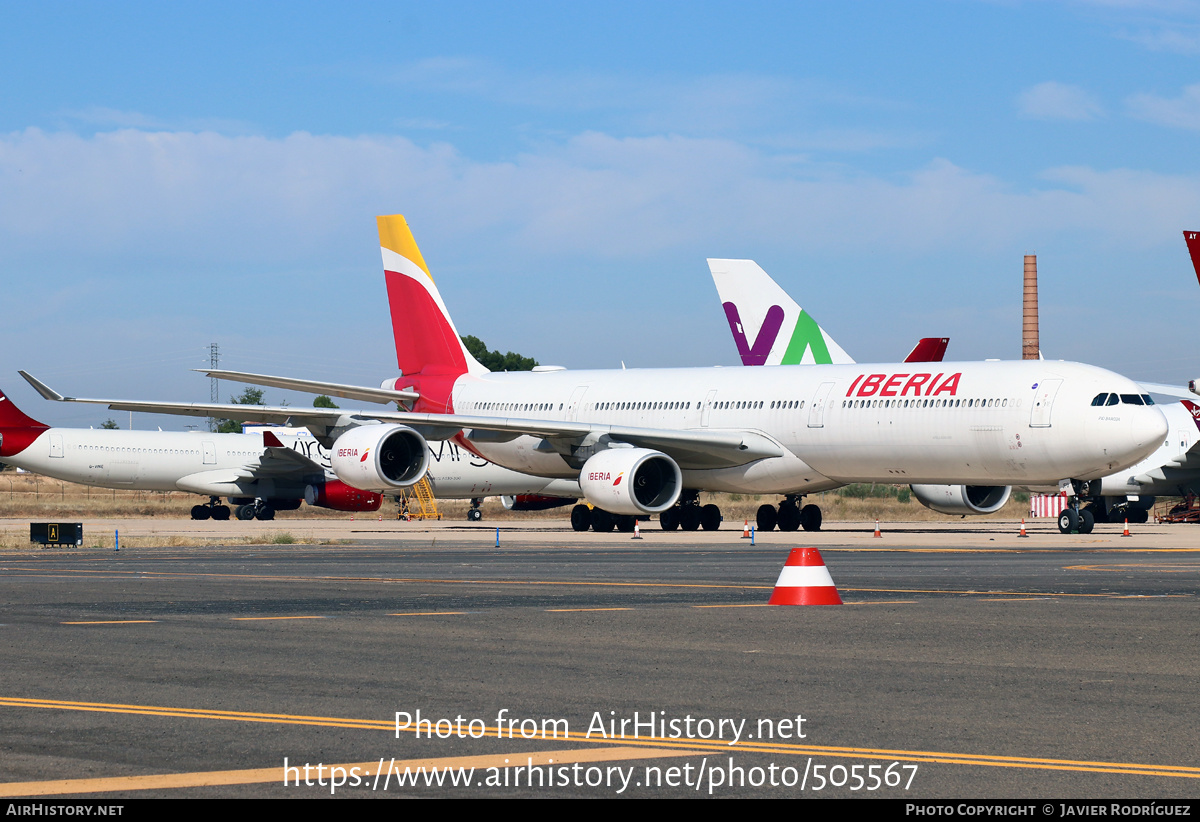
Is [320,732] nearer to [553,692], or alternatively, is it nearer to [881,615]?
[553,692]

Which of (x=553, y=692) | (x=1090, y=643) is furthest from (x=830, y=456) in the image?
(x=553, y=692)

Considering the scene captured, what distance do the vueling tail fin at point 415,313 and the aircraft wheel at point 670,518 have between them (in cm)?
819

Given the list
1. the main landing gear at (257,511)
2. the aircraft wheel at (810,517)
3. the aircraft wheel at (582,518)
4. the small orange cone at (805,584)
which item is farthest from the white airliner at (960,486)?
the main landing gear at (257,511)

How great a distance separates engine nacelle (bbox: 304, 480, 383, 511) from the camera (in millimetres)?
55094

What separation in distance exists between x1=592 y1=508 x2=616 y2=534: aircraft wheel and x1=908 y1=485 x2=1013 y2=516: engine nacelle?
7920 millimetres

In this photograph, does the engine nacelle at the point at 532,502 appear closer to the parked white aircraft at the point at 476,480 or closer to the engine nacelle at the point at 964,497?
the parked white aircraft at the point at 476,480

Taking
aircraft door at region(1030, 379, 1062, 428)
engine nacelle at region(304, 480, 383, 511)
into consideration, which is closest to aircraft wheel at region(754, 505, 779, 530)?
aircraft door at region(1030, 379, 1062, 428)

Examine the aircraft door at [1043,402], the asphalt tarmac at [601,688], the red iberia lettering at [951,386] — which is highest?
the red iberia lettering at [951,386]

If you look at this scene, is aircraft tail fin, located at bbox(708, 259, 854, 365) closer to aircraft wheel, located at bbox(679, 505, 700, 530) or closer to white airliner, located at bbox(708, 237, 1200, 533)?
white airliner, located at bbox(708, 237, 1200, 533)

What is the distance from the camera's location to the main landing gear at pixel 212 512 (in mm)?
Answer: 60281

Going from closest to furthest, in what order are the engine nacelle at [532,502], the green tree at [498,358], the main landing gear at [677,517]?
the main landing gear at [677,517]
the engine nacelle at [532,502]
the green tree at [498,358]

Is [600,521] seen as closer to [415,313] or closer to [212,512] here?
[415,313]

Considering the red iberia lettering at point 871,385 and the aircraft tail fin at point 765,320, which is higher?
the aircraft tail fin at point 765,320

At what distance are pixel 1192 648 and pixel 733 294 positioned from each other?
5573cm
